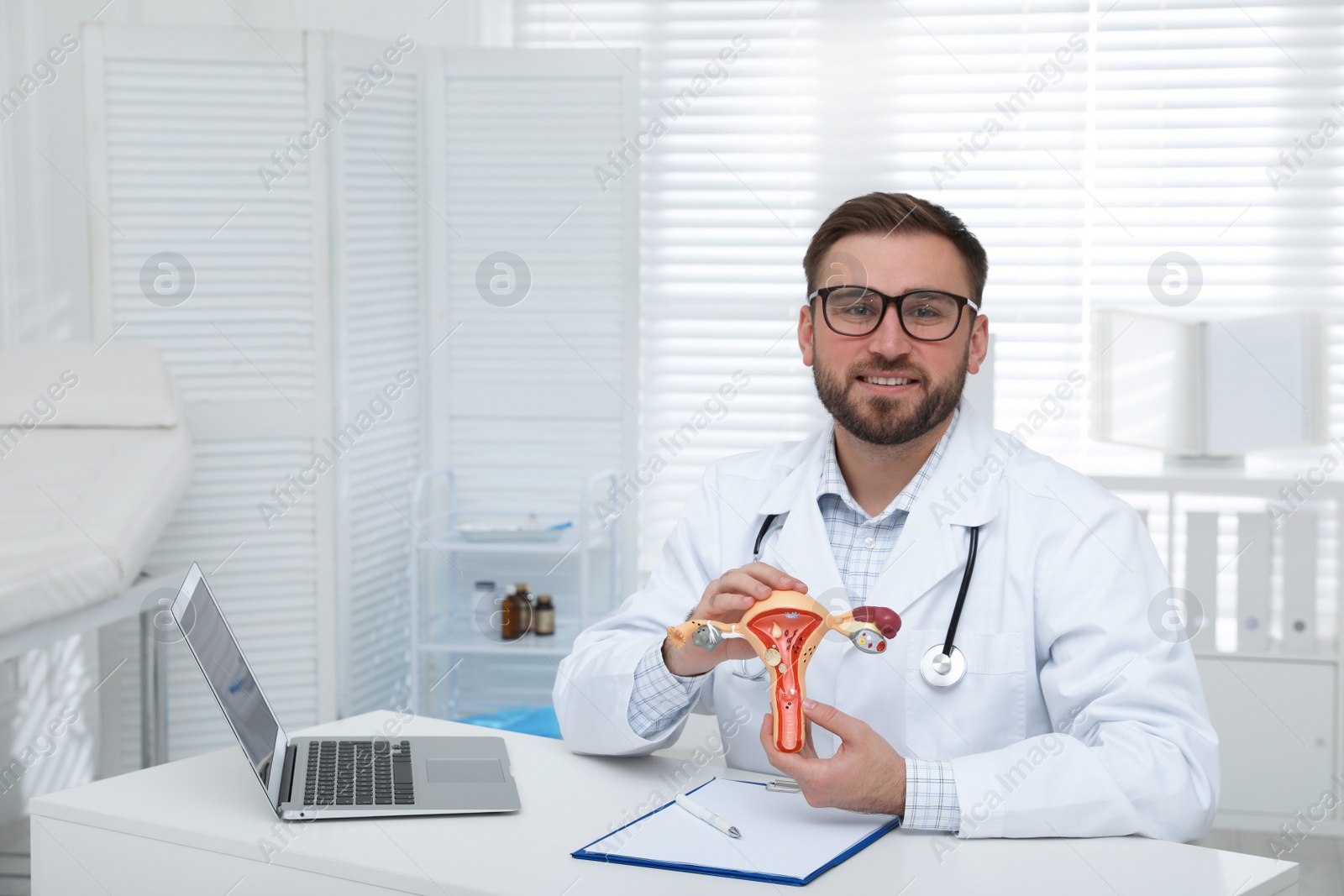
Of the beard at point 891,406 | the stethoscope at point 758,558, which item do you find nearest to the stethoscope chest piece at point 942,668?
the stethoscope at point 758,558

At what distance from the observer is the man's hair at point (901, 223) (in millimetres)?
1748

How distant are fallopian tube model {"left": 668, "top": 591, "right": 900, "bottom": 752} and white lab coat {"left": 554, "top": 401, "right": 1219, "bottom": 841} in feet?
0.64

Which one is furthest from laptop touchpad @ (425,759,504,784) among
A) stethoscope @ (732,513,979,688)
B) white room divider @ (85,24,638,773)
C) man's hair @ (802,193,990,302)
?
white room divider @ (85,24,638,773)

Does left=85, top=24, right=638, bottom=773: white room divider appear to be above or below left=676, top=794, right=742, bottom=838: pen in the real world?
above

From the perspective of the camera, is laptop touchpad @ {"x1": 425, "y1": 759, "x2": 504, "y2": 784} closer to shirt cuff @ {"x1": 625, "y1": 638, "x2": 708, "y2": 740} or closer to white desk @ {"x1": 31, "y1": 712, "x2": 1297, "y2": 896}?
white desk @ {"x1": 31, "y1": 712, "x2": 1297, "y2": 896}

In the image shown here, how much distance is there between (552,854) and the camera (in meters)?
1.30

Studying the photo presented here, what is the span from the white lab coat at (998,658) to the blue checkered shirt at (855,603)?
2 centimetres

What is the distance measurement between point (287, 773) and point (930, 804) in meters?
0.76

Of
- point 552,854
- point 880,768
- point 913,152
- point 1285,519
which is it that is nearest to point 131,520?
point 552,854

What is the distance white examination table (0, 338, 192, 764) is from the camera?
239 centimetres

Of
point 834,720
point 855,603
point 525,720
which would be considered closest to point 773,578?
point 834,720

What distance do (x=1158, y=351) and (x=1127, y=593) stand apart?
1866mm

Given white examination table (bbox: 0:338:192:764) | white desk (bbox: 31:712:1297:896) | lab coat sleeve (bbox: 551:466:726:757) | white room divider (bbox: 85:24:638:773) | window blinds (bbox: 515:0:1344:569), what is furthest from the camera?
window blinds (bbox: 515:0:1344:569)

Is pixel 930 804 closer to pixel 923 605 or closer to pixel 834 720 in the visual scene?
pixel 834 720
